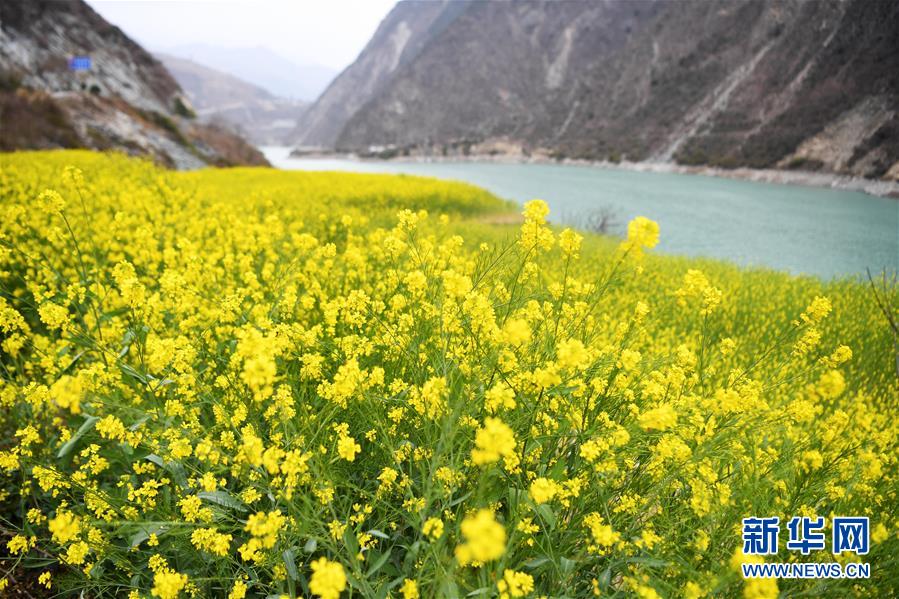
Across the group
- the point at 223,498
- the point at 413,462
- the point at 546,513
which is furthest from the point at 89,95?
the point at 546,513

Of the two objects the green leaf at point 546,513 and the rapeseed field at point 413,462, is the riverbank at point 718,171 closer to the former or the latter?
the rapeseed field at point 413,462

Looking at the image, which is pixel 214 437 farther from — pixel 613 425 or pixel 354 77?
pixel 354 77

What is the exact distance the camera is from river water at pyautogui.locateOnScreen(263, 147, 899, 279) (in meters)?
15.0

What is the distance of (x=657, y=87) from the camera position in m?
79.9

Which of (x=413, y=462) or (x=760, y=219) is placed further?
(x=760, y=219)

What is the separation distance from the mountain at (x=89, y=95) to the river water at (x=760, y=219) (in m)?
21.7

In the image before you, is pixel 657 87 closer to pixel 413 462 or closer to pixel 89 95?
pixel 89 95

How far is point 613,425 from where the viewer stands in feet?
7.06

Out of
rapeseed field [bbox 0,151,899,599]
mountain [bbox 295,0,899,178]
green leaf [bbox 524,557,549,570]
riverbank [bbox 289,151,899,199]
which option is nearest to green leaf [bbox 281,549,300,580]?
rapeseed field [bbox 0,151,899,599]

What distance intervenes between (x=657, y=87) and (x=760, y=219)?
70.8 meters

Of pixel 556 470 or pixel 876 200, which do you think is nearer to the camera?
pixel 556 470

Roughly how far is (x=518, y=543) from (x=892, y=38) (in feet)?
211

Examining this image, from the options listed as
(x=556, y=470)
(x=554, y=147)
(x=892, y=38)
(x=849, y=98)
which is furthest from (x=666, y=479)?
(x=554, y=147)

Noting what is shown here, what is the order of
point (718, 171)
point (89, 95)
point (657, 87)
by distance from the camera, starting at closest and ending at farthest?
point (89, 95) → point (718, 171) → point (657, 87)
